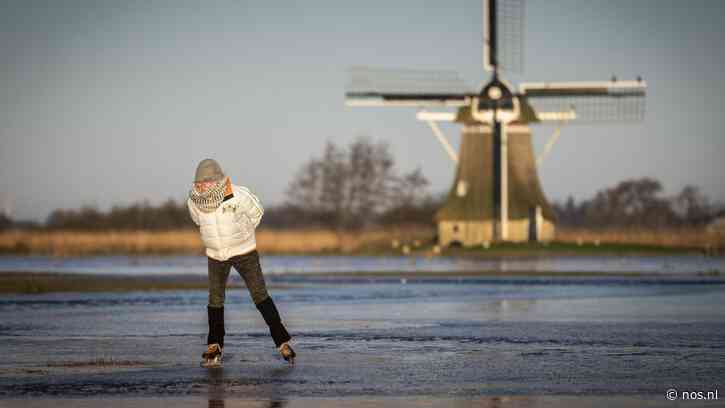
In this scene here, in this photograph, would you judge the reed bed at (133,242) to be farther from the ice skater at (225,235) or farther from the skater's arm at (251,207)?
the skater's arm at (251,207)

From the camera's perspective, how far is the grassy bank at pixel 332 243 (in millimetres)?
51656

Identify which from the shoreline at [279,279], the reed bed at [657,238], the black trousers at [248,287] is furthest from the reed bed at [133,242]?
the black trousers at [248,287]

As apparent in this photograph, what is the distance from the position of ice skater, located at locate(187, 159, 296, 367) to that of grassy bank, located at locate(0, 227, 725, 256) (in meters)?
40.4

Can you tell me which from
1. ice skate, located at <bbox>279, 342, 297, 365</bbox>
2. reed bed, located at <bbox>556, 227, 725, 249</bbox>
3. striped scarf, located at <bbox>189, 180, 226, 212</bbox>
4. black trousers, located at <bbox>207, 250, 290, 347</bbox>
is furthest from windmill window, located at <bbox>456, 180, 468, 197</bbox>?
ice skate, located at <bbox>279, 342, 297, 365</bbox>

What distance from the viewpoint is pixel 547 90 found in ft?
194

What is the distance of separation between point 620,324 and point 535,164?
151 feet

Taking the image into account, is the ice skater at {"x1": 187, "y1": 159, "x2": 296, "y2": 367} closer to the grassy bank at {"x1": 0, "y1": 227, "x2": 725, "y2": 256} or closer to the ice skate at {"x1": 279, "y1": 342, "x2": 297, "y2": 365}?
the ice skate at {"x1": 279, "y1": 342, "x2": 297, "y2": 365}

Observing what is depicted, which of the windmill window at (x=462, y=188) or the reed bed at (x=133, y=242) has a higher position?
the windmill window at (x=462, y=188)

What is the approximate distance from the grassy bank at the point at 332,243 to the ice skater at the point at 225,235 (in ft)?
133

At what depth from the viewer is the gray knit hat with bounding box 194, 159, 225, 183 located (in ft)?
35.2

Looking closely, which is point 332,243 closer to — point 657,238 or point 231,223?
point 657,238

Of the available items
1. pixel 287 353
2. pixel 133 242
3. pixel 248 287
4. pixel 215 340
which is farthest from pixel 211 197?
pixel 133 242

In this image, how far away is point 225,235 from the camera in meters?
10.8

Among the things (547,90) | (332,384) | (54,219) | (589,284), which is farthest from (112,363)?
(54,219)
